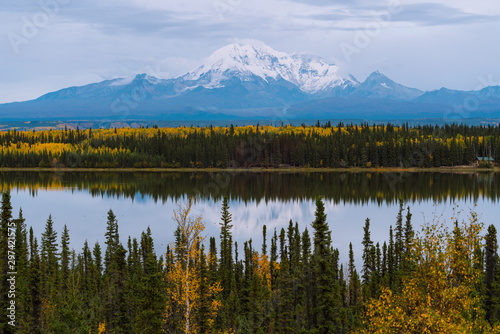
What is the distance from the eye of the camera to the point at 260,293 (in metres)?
52.5

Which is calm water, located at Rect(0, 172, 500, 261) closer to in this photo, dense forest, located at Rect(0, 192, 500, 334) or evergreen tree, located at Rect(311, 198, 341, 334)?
dense forest, located at Rect(0, 192, 500, 334)

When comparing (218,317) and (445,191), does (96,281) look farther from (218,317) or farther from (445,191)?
(445,191)

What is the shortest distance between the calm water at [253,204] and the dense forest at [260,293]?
2568cm

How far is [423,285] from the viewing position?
101 feet

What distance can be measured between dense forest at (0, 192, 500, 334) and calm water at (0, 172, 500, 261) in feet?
84.3

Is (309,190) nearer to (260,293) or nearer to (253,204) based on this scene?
(253,204)

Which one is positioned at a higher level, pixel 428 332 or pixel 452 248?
pixel 452 248

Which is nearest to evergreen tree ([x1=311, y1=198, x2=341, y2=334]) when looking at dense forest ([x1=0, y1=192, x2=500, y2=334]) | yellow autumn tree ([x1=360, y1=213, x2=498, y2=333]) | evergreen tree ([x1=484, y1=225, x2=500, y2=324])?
dense forest ([x1=0, y1=192, x2=500, y2=334])

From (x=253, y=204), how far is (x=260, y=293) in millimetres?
90873

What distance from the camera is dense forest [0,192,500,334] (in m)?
27.6

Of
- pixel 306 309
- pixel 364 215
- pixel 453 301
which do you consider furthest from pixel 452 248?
pixel 364 215

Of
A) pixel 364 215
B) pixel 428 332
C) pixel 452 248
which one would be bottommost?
pixel 364 215

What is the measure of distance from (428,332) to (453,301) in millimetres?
2776

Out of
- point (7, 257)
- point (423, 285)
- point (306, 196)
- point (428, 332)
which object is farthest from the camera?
point (306, 196)
